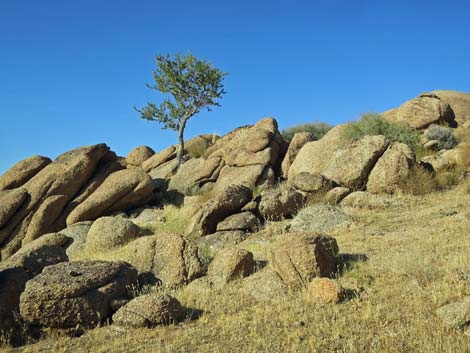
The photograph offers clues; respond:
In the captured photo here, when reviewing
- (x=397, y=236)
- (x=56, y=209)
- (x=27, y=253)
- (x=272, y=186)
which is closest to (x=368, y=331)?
(x=397, y=236)

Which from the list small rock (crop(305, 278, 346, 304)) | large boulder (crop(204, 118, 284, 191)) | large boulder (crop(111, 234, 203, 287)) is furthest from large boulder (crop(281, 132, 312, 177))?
small rock (crop(305, 278, 346, 304))

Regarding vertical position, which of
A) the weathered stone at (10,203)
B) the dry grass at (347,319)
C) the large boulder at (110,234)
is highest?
the weathered stone at (10,203)

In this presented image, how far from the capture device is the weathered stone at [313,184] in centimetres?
1775

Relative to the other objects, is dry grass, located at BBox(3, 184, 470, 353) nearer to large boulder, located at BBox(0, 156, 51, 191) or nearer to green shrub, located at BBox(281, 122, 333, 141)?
large boulder, located at BBox(0, 156, 51, 191)

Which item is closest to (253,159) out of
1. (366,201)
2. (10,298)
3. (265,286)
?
(366,201)

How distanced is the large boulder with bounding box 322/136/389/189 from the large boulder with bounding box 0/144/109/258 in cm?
1168

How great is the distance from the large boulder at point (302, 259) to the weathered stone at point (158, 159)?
22.4m

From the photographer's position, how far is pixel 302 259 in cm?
1012

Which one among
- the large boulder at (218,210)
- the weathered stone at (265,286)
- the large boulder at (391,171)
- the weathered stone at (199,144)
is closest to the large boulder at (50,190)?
the weathered stone at (199,144)

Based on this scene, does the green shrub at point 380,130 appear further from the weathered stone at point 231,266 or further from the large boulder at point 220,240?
the weathered stone at point 231,266

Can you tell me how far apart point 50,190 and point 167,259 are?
1295 cm

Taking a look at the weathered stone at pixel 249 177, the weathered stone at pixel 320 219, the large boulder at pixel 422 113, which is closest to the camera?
the weathered stone at pixel 320 219

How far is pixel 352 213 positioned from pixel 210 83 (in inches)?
800

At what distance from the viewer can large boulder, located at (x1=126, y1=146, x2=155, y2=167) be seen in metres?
33.5
